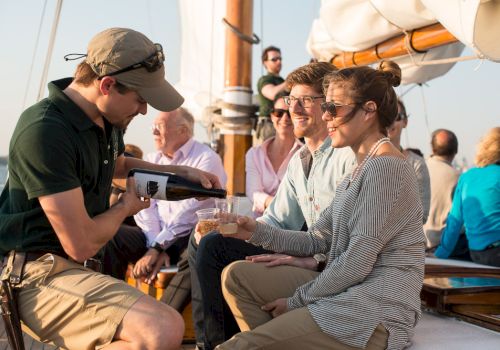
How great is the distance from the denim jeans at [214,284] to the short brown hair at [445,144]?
361 cm

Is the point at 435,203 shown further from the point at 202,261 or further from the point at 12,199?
the point at 12,199

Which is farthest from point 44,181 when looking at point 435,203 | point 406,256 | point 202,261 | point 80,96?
point 435,203

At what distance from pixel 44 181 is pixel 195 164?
2.14 m

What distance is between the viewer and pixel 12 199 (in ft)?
7.94

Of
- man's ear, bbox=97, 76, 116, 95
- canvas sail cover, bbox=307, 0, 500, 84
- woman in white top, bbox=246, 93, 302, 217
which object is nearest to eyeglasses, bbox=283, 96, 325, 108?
canvas sail cover, bbox=307, 0, 500, 84

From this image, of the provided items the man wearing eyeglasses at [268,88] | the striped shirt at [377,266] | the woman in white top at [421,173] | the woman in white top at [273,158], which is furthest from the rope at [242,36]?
the striped shirt at [377,266]

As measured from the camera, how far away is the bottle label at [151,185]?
102 inches

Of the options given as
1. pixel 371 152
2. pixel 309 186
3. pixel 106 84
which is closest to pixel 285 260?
pixel 309 186

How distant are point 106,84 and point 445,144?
416 cm

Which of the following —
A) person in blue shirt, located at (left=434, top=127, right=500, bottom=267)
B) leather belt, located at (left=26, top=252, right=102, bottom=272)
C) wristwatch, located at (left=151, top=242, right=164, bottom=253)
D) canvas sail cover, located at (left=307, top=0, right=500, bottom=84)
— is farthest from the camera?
person in blue shirt, located at (left=434, top=127, right=500, bottom=267)

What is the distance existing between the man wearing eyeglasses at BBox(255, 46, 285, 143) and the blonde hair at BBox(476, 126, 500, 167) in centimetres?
170

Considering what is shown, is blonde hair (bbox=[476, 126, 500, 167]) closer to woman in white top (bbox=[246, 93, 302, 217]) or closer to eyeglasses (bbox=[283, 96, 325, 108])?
woman in white top (bbox=[246, 93, 302, 217])

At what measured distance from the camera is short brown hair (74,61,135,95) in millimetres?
2480

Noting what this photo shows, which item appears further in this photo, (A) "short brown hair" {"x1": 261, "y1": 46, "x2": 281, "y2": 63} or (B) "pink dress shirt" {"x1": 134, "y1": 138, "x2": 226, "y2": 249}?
(A) "short brown hair" {"x1": 261, "y1": 46, "x2": 281, "y2": 63}
